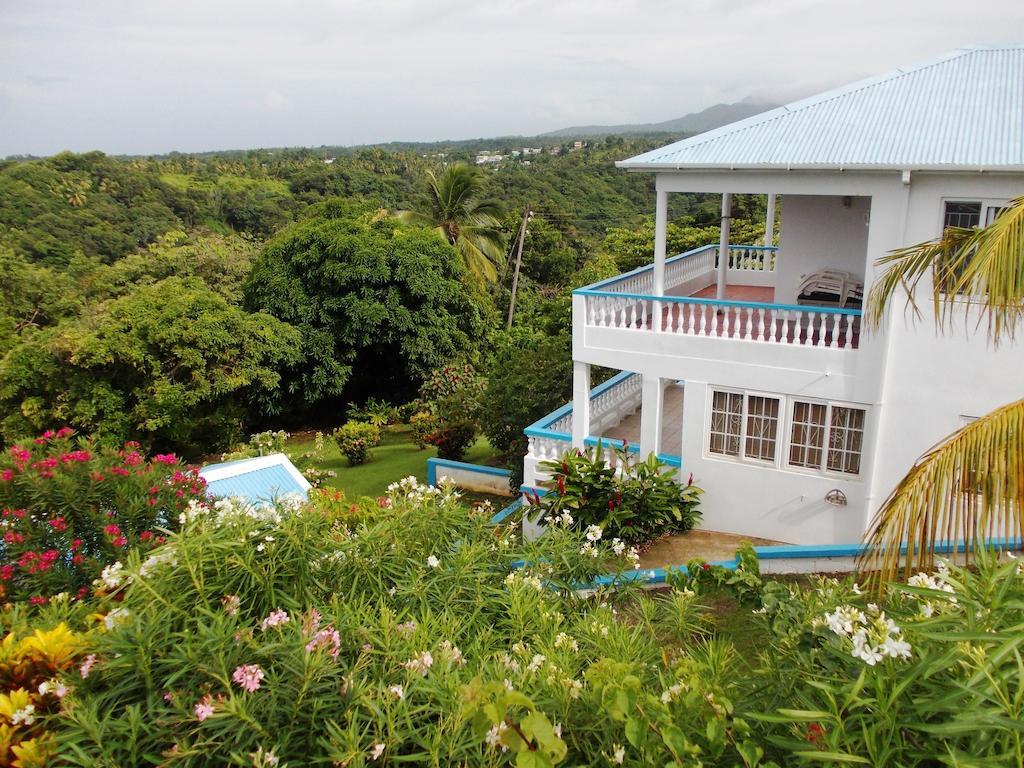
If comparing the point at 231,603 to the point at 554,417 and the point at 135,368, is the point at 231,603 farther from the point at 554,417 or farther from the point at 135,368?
the point at 135,368

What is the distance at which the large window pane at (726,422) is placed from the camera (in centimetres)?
1101

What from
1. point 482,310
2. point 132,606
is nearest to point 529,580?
point 132,606

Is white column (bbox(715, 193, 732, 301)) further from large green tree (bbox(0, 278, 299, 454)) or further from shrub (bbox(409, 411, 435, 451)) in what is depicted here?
large green tree (bbox(0, 278, 299, 454))

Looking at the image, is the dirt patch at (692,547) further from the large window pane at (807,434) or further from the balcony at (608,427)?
the large window pane at (807,434)


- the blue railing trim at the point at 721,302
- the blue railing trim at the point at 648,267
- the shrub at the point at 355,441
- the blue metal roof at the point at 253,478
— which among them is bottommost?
the shrub at the point at 355,441

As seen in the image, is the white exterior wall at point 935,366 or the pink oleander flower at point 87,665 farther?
the white exterior wall at point 935,366

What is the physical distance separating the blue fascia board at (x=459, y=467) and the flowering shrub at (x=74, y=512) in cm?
886

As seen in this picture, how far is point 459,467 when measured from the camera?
16.5m

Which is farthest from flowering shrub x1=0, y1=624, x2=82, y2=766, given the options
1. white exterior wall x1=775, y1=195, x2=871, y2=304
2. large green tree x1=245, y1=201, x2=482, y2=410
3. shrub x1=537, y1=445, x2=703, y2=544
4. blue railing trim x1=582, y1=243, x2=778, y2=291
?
large green tree x1=245, y1=201, x2=482, y2=410

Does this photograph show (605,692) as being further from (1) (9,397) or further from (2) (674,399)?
(1) (9,397)

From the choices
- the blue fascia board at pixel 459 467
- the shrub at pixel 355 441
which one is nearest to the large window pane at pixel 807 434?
the blue fascia board at pixel 459 467

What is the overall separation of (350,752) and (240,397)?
70.2 ft

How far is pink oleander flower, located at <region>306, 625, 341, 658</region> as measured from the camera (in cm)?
343

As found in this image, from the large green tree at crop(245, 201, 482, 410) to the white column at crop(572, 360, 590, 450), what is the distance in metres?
13.2
